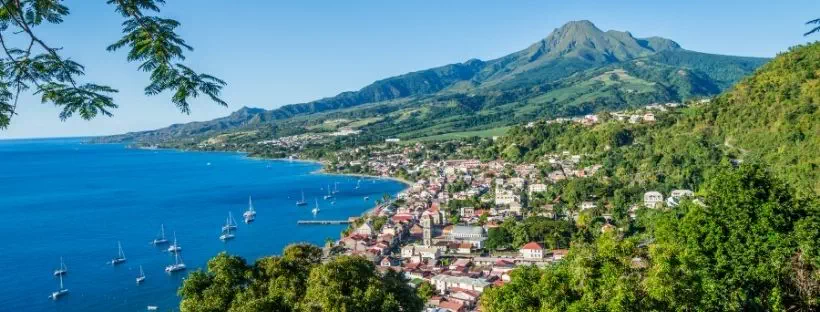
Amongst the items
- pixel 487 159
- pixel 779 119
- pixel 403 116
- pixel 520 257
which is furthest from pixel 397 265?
pixel 403 116

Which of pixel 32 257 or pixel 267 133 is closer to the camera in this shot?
pixel 32 257

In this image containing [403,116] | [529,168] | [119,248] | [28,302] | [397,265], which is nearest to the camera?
[28,302]

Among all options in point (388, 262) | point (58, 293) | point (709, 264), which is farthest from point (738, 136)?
point (58, 293)

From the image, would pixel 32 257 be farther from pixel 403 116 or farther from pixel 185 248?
pixel 403 116

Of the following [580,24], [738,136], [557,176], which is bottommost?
[557,176]

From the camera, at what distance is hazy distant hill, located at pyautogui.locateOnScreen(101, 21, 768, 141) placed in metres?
79.4

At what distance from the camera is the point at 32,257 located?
2298 centimetres

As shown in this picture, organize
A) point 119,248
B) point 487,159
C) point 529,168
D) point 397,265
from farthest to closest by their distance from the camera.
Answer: point 487,159
point 529,168
point 119,248
point 397,265

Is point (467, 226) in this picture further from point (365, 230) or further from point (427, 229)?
point (365, 230)

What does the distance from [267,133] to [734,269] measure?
91.6 metres

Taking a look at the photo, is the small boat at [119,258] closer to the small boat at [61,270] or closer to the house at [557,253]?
the small boat at [61,270]

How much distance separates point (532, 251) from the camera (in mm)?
19281

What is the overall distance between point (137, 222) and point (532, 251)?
21.7m

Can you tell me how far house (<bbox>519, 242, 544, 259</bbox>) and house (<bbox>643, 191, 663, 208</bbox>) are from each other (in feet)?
22.0
